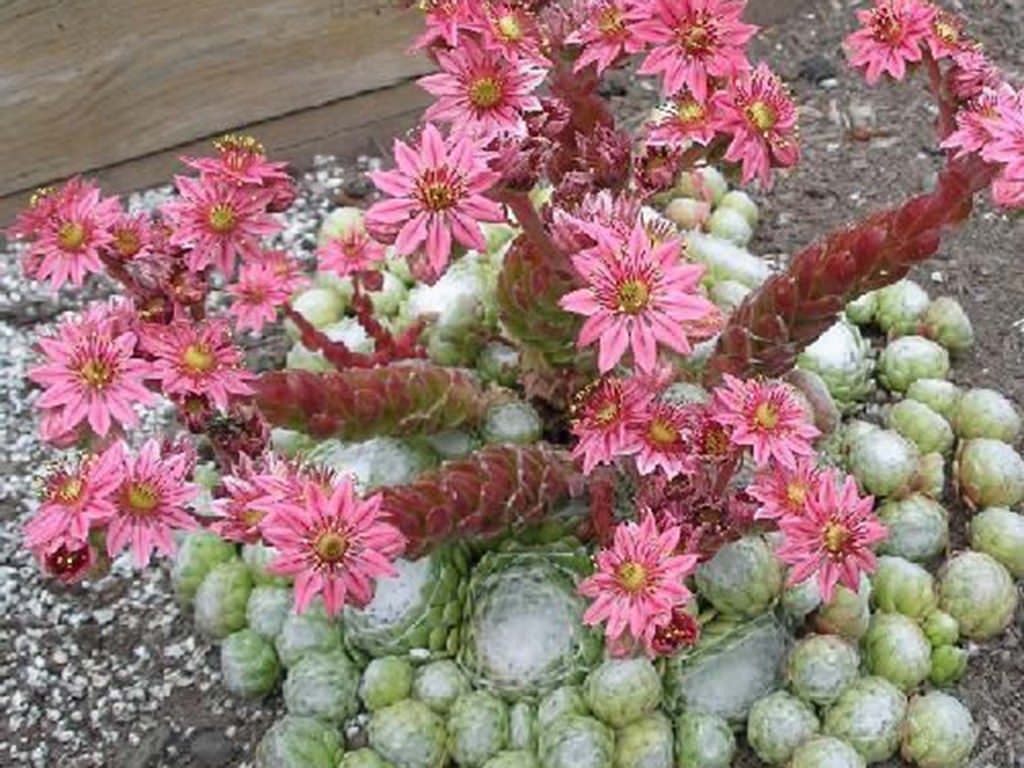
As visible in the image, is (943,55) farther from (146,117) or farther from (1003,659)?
(146,117)

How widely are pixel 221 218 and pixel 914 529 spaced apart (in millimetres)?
1280

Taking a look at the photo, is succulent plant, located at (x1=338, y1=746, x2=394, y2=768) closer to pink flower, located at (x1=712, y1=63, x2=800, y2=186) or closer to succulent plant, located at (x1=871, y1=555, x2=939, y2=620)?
succulent plant, located at (x1=871, y1=555, x2=939, y2=620)

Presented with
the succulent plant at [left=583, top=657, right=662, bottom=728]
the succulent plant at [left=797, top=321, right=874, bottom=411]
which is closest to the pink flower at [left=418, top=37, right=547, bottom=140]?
the succulent plant at [left=583, top=657, right=662, bottom=728]

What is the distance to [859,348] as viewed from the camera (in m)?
3.00

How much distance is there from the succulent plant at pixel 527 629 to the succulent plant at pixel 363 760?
0.63 feet

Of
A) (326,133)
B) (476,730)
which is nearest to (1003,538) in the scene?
(476,730)

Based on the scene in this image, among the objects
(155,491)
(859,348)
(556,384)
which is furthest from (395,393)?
(859,348)

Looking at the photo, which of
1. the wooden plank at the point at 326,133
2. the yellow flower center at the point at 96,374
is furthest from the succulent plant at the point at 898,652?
the wooden plank at the point at 326,133

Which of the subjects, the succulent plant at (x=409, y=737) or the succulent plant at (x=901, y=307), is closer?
the succulent plant at (x=409, y=737)

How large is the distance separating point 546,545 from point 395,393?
368 mm

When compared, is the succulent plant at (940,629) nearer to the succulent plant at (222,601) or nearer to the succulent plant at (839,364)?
the succulent plant at (839,364)

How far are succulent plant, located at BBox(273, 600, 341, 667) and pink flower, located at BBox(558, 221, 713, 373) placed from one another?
856 mm

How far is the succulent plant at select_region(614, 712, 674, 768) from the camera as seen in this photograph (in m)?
2.42

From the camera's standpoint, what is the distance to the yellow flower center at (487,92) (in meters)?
2.17
